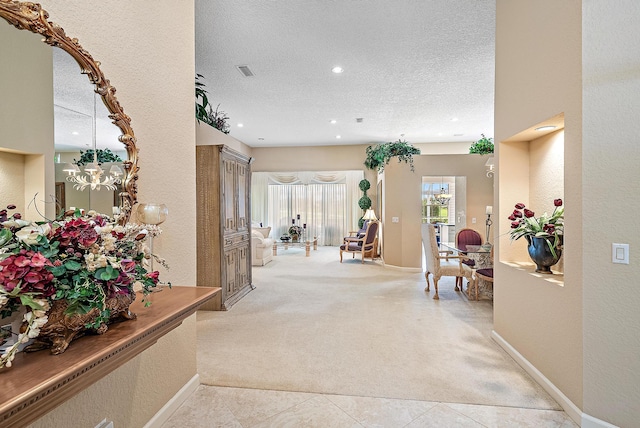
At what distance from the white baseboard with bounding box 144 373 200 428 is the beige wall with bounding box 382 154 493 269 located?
17.3 ft

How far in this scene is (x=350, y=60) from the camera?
4336 millimetres

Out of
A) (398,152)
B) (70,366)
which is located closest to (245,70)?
(398,152)

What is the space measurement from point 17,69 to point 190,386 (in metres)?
2.09

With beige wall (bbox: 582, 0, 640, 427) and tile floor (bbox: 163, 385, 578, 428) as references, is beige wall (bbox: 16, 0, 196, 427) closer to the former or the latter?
tile floor (bbox: 163, 385, 578, 428)

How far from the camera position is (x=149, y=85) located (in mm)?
1913

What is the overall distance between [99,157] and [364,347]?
2.63 meters

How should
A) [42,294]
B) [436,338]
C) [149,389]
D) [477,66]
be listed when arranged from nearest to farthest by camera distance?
[42,294] → [149,389] → [436,338] → [477,66]

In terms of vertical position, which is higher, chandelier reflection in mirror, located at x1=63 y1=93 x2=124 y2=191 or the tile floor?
chandelier reflection in mirror, located at x1=63 y1=93 x2=124 y2=191

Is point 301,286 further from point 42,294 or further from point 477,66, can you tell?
point 42,294

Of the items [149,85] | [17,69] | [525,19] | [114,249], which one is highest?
[525,19]

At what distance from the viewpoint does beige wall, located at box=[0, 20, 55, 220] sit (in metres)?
1.12

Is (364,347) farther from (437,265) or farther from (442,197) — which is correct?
(442,197)

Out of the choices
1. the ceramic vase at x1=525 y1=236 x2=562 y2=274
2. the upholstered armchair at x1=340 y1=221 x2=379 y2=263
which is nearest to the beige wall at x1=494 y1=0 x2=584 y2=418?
the ceramic vase at x1=525 y1=236 x2=562 y2=274

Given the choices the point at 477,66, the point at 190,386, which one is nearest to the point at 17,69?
the point at 190,386
